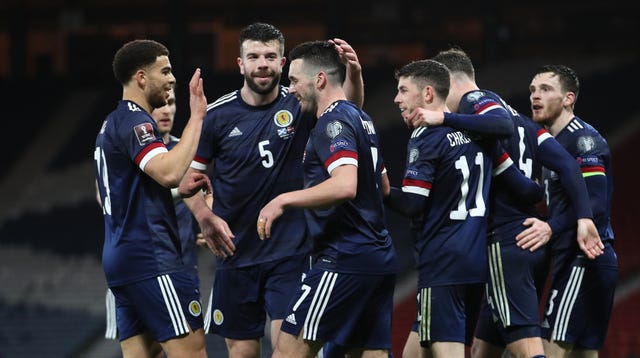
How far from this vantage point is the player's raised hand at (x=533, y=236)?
6422mm

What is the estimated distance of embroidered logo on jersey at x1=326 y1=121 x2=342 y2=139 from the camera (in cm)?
557

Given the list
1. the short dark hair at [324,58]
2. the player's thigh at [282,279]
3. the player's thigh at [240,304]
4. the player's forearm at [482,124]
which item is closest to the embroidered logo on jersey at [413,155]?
the player's forearm at [482,124]

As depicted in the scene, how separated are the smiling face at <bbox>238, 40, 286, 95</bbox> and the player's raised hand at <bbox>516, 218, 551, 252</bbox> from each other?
1874 millimetres

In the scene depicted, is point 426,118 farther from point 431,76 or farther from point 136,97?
point 136,97

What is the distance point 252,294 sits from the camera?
662cm

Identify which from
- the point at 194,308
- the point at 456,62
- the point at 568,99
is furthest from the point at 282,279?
the point at 568,99

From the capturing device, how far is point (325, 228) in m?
5.78

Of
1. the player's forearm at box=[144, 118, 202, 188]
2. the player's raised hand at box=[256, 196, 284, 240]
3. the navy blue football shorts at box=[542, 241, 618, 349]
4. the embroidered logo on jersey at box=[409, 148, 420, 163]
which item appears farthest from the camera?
the navy blue football shorts at box=[542, 241, 618, 349]

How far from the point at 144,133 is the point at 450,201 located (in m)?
1.88

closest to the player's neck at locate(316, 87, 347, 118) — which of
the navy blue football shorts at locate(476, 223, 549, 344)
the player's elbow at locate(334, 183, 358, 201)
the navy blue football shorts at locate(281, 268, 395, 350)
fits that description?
the player's elbow at locate(334, 183, 358, 201)

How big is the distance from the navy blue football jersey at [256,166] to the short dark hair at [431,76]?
0.82m

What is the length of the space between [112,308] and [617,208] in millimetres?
10228

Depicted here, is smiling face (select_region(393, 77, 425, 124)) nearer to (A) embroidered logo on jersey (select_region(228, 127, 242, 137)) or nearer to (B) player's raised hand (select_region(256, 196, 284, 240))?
(A) embroidered logo on jersey (select_region(228, 127, 242, 137))

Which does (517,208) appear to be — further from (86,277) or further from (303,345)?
(86,277)
